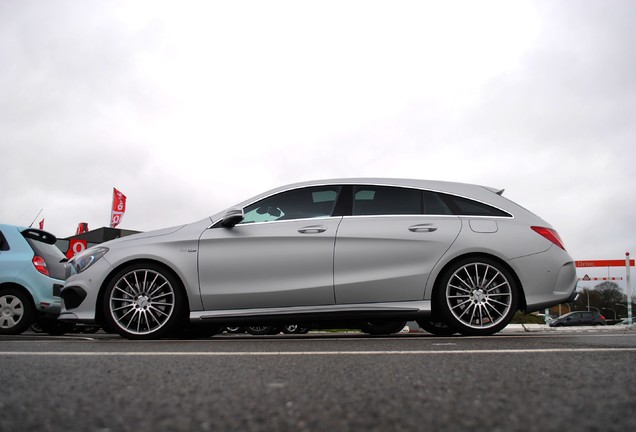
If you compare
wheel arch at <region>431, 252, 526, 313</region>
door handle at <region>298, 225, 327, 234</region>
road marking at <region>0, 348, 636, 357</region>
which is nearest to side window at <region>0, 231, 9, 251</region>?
door handle at <region>298, 225, 327, 234</region>

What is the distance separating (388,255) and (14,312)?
529 centimetres

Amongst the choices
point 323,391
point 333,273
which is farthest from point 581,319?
point 323,391

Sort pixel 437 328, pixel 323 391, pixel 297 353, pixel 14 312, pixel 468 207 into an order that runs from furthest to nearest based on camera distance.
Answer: pixel 14 312, pixel 437 328, pixel 468 207, pixel 297 353, pixel 323 391

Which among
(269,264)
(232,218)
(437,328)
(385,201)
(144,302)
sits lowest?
(437,328)

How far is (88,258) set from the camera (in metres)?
6.21

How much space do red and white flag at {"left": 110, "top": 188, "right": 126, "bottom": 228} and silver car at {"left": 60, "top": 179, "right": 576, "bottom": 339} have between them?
855 inches

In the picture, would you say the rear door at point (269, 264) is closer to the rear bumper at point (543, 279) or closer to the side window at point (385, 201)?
the side window at point (385, 201)

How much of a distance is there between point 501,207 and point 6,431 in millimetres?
5315

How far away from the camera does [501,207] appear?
6.18 m

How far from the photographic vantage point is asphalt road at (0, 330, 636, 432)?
172 centimetres

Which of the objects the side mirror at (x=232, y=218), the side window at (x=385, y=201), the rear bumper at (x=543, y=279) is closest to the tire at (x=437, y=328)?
the rear bumper at (x=543, y=279)

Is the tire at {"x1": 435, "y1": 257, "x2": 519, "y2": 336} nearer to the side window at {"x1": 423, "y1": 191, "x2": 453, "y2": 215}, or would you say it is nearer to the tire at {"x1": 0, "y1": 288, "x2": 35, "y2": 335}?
the side window at {"x1": 423, "y1": 191, "x2": 453, "y2": 215}

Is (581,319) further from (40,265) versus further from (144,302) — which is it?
(144,302)

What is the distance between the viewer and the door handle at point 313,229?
5945 mm
